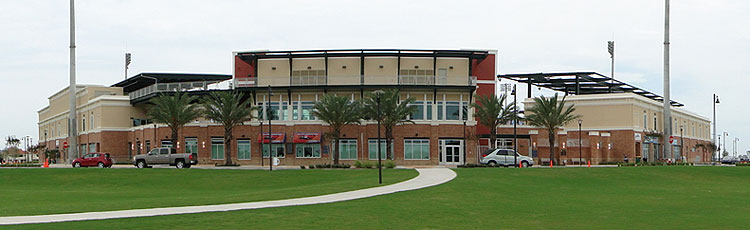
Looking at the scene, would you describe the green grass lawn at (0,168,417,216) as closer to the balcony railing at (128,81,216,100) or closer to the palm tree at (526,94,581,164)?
the balcony railing at (128,81,216,100)

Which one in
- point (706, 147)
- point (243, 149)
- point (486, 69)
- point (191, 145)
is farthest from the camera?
point (706, 147)

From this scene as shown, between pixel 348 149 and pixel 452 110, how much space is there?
11080 mm

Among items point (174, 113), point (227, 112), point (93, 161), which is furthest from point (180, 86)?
point (93, 161)

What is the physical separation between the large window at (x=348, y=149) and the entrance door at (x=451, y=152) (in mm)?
8624

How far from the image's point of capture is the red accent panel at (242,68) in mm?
79562

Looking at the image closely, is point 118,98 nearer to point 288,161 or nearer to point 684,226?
point 288,161

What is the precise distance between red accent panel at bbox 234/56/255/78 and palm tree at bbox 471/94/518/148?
76.9ft

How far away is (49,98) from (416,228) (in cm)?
11300

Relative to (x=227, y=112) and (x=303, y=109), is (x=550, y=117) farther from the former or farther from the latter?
(x=227, y=112)

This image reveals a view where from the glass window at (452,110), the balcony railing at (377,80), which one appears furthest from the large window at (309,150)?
the glass window at (452,110)

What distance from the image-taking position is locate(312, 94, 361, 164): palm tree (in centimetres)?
6900

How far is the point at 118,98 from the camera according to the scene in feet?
298

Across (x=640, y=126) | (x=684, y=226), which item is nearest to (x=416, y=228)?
(x=684, y=226)

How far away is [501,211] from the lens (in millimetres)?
24969
